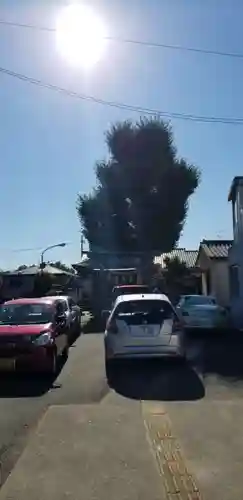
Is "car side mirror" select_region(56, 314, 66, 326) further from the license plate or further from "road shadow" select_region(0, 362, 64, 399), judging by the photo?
the license plate

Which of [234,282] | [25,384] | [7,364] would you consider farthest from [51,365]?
[234,282]

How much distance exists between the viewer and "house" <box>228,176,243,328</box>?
2373 cm

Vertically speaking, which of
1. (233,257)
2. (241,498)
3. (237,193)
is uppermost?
(237,193)

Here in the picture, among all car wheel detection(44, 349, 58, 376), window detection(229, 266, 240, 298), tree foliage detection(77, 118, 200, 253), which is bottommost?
car wheel detection(44, 349, 58, 376)

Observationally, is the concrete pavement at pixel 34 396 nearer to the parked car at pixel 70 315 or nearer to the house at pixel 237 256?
the parked car at pixel 70 315

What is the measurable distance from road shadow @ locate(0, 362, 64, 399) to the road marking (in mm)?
2202

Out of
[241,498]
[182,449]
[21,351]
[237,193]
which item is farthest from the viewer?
[237,193]

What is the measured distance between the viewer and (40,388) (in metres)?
10.4

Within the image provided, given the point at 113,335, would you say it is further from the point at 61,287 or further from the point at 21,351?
the point at 61,287

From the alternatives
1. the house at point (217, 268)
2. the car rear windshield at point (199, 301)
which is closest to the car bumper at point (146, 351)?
the car rear windshield at point (199, 301)

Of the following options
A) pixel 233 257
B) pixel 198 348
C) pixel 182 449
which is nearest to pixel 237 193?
pixel 233 257

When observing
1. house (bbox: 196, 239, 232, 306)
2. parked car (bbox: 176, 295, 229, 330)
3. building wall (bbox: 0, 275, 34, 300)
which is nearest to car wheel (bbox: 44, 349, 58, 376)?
parked car (bbox: 176, 295, 229, 330)

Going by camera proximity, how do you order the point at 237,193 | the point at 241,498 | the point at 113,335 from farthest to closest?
the point at 237,193 < the point at 113,335 < the point at 241,498

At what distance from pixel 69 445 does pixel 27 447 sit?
445 mm
